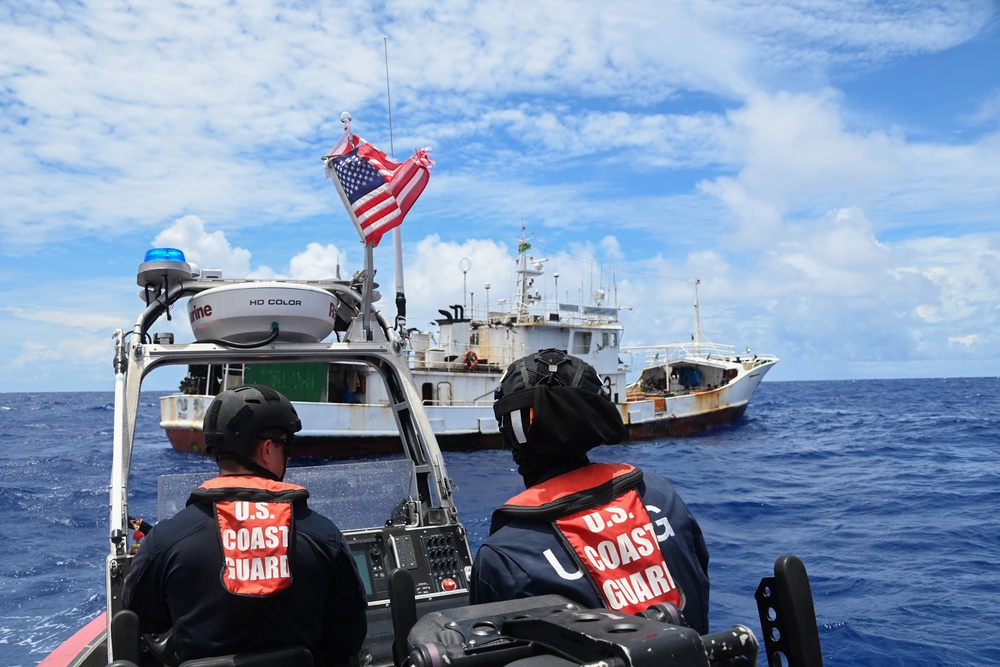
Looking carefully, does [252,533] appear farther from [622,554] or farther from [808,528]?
[808,528]

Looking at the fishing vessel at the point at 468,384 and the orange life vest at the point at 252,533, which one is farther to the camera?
the fishing vessel at the point at 468,384

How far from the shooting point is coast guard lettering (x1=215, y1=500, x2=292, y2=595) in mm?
2660

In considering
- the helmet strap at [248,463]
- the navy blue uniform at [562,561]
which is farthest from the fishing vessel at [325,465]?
the navy blue uniform at [562,561]

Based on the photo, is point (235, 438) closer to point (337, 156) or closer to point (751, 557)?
point (337, 156)

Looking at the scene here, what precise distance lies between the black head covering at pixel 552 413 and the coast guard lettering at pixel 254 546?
1.09 meters

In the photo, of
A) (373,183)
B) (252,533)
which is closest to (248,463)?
(252,533)

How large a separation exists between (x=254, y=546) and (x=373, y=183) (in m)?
3.06

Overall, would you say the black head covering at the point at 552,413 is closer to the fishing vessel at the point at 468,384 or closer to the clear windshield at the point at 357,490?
the clear windshield at the point at 357,490

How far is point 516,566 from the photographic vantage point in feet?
6.10

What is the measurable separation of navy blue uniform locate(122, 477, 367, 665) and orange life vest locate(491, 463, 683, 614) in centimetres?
117

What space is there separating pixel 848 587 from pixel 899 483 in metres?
7.96

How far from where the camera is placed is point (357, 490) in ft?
15.7

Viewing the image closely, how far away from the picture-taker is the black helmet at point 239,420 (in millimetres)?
2832

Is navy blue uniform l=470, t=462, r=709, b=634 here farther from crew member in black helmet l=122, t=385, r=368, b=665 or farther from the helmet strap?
the helmet strap
